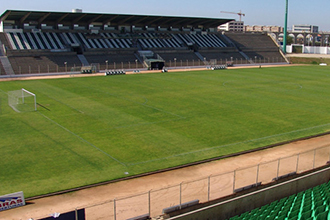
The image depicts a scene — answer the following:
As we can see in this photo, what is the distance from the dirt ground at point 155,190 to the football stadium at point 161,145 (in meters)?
0.06

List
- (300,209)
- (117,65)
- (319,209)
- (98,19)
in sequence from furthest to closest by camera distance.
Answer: (98,19) → (117,65) → (300,209) → (319,209)

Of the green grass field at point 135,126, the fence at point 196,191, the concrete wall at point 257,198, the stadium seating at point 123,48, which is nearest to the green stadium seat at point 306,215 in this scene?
the concrete wall at point 257,198

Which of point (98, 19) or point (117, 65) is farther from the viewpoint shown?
point (98, 19)

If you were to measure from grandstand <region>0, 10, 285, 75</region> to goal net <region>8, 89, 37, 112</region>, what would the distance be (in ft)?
109

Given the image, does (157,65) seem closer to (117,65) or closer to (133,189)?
(117,65)

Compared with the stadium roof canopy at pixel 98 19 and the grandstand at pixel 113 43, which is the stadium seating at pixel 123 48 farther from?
the stadium roof canopy at pixel 98 19

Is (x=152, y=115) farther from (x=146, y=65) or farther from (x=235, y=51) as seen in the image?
(x=235, y=51)

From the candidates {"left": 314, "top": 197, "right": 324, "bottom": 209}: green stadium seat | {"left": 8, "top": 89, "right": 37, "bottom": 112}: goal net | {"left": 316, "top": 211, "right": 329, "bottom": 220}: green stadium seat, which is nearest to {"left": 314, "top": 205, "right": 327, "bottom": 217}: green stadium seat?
{"left": 316, "top": 211, "right": 329, "bottom": 220}: green stadium seat

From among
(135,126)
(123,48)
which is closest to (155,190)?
(135,126)

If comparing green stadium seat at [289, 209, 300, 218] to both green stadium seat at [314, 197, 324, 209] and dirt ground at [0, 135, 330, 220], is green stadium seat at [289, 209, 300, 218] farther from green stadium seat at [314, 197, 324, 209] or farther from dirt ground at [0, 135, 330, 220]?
dirt ground at [0, 135, 330, 220]

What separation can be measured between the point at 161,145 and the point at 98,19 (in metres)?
77.1

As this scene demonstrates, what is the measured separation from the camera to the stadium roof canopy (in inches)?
3472

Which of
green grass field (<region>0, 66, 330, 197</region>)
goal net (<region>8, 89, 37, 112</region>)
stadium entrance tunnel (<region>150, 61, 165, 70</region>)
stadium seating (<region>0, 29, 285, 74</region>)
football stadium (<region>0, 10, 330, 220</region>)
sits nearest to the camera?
football stadium (<region>0, 10, 330, 220</region>)

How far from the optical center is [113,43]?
10131 cm
